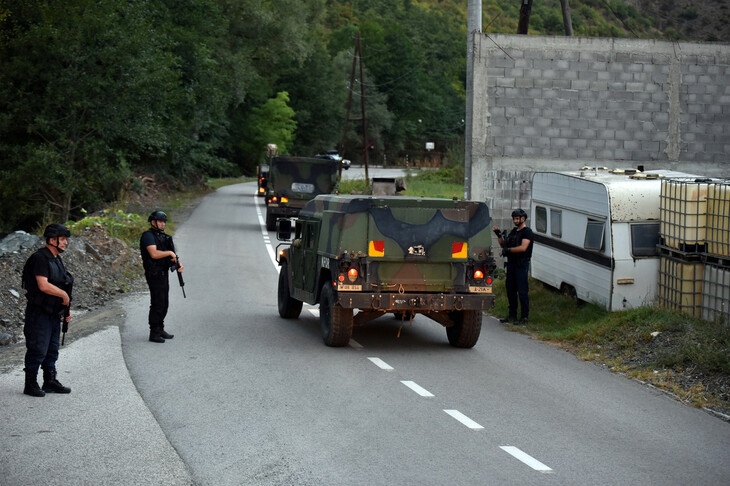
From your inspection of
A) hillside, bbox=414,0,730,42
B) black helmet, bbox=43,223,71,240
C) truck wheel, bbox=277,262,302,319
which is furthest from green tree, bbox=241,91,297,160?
black helmet, bbox=43,223,71,240

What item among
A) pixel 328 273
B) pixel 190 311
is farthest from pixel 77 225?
pixel 328 273

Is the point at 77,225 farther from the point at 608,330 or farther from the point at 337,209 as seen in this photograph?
the point at 608,330

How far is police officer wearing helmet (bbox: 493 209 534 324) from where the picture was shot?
14.6m

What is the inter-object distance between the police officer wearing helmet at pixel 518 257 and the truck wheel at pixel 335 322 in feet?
11.3

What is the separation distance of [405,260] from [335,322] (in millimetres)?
1216

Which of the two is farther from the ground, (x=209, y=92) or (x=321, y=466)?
(x=209, y=92)

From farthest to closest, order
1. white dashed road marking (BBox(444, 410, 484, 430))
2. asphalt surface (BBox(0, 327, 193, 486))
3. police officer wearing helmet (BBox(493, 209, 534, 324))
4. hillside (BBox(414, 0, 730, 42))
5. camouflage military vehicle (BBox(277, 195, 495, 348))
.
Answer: hillside (BBox(414, 0, 730, 42)), police officer wearing helmet (BBox(493, 209, 534, 324)), camouflage military vehicle (BBox(277, 195, 495, 348)), white dashed road marking (BBox(444, 410, 484, 430)), asphalt surface (BBox(0, 327, 193, 486))

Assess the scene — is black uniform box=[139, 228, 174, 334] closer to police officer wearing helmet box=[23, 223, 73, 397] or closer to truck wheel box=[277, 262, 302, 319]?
truck wheel box=[277, 262, 302, 319]

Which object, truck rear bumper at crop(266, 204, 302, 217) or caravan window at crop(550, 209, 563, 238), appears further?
truck rear bumper at crop(266, 204, 302, 217)

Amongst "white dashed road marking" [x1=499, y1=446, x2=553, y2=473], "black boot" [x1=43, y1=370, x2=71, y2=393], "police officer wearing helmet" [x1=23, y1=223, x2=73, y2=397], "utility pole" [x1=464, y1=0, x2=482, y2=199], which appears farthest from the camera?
"utility pole" [x1=464, y1=0, x2=482, y2=199]

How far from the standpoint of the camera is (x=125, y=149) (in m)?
35.5

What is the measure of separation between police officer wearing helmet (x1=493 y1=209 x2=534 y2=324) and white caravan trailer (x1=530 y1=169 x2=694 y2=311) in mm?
1025

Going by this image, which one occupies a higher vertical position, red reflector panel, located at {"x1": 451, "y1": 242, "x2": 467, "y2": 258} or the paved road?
red reflector panel, located at {"x1": 451, "y1": 242, "x2": 467, "y2": 258}

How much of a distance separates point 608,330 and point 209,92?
3252cm
